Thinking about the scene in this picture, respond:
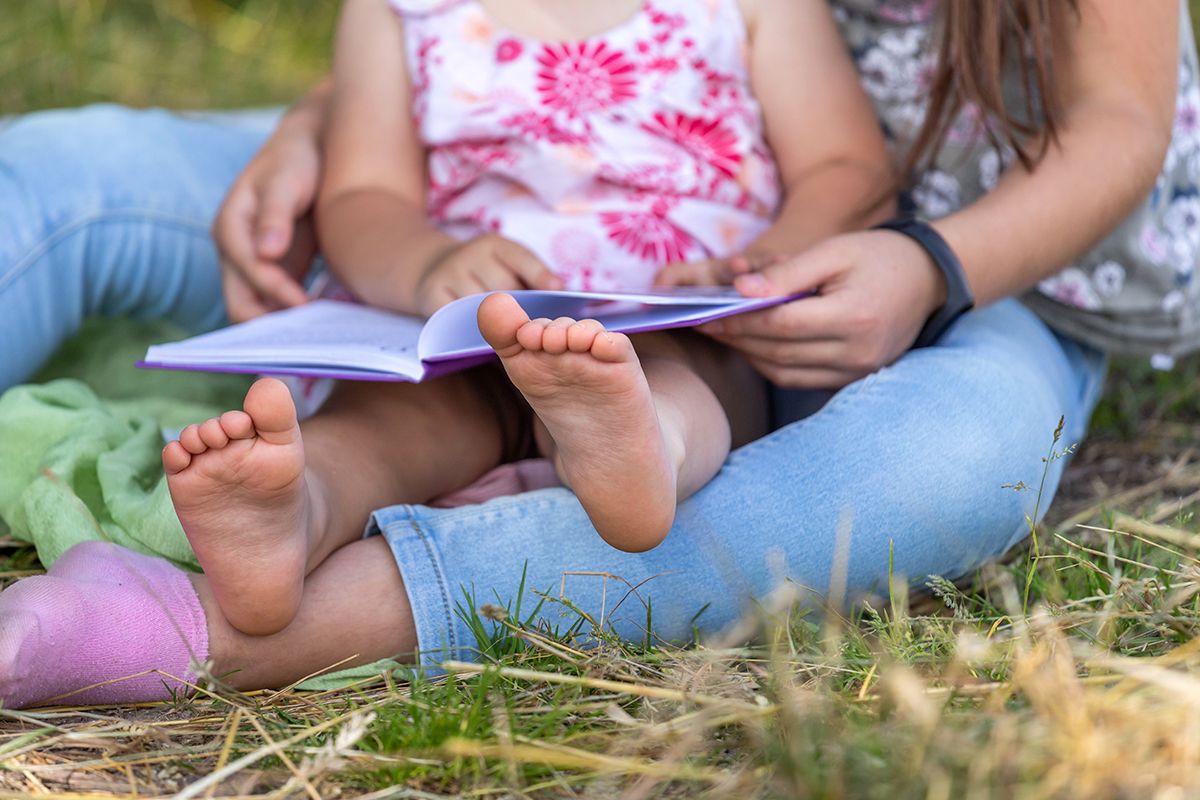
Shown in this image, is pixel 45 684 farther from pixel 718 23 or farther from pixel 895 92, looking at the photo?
pixel 895 92

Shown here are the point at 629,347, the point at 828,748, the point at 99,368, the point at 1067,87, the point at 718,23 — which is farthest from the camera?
the point at 99,368

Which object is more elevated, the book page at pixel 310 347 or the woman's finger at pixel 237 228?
the woman's finger at pixel 237 228

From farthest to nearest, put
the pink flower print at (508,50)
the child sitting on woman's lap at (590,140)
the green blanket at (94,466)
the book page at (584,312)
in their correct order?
the pink flower print at (508,50), the child sitting on woman's lap at (590,140), the green blanket at (94,466), the book page at (584,312)

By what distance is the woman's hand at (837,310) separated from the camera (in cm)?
93

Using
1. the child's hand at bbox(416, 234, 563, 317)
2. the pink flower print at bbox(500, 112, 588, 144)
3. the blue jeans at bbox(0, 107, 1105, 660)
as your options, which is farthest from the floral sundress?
the blue jeans at bbox(0, 107, 1105, 660)

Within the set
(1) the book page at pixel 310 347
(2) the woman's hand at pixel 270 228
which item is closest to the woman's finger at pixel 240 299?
(2) the woman's hand at pixel 270 228

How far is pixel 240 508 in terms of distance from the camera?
712mm

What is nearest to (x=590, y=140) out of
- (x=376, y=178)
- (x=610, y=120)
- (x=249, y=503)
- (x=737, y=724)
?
(x=610, y=120)

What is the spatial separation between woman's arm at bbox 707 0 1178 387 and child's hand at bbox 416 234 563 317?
0.61 feet

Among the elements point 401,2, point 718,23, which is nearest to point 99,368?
point 401,2

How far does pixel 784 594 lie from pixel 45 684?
532 millimetres

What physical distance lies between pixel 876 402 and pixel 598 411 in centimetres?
35

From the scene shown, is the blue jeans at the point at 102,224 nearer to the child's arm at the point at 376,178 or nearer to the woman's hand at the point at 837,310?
the child's arm at the point at 376,178

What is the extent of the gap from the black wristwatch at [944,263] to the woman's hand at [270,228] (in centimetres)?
71
